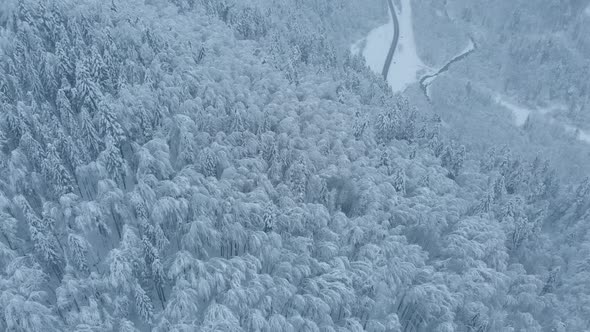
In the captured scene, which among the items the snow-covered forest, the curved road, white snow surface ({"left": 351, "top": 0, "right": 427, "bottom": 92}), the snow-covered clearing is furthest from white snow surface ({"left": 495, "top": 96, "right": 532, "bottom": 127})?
the snow-covered forest

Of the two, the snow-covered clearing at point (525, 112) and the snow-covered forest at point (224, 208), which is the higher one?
the snow-covered clearing at point (525, 112)

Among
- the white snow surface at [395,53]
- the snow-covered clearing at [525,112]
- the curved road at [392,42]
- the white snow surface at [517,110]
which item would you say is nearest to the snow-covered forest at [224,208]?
the white snow surface at [517,110]

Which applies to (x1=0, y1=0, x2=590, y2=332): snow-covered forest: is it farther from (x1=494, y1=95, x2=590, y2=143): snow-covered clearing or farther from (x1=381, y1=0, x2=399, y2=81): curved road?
(x1=381, y1=0, x2=399, y2=81): curved road

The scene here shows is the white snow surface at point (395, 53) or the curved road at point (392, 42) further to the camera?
the curved road at point (392, 42)

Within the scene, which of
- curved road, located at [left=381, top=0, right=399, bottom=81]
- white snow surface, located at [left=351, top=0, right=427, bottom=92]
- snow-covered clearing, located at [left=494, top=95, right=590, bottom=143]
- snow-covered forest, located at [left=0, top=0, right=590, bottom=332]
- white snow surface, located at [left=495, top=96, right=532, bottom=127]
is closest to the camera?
snow-covered forest, located at [left=0, top=0, right=590, bottom=332]

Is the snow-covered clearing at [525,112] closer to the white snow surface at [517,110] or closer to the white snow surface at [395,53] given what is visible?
the white snow surface at [517,110]

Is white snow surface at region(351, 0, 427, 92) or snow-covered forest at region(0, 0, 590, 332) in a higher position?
white snow surface at region(351, 0, 427, 92)

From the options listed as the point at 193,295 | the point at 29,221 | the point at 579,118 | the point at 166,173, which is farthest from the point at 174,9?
the point at 579,118

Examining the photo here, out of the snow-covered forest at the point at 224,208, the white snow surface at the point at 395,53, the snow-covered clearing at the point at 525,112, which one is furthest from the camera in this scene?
the white snow surface at the point at 395,53

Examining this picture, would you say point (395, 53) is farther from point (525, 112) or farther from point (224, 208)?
point (224, 208)
